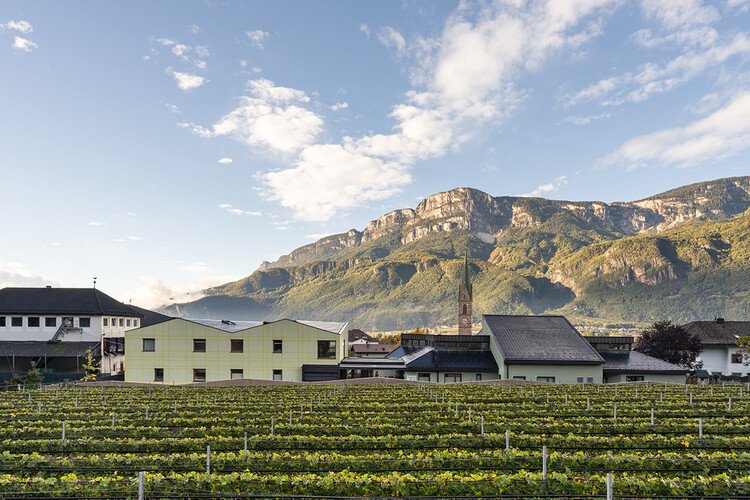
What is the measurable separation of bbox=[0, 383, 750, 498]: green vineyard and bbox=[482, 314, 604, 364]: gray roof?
1555 cm

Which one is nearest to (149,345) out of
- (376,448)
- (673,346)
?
(376,448)

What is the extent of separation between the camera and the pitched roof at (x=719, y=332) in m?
67.1

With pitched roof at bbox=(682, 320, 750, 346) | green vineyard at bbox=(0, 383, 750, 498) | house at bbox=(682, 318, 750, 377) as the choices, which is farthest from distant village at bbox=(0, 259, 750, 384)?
pitched roof at bbox=(682, 320, 750, 346)

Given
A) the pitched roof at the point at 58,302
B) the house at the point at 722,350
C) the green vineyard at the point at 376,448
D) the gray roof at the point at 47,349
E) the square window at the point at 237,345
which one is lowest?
the house at the point at 722,350

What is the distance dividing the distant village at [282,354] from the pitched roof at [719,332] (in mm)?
27277

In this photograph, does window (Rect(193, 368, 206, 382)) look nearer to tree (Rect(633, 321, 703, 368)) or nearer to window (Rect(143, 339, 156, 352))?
window (Rect(143, 339, 156, 352))

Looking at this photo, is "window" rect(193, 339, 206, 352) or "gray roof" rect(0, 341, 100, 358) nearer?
"window" rect(193, 339, 206, 352)

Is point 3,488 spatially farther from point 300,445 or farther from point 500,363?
point 500,363

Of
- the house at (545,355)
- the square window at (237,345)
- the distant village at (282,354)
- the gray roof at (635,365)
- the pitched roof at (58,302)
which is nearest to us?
the gray roof at (635,365)

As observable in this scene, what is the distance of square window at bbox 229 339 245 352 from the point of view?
48125 mm

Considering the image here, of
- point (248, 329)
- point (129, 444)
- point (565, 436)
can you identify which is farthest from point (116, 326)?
point (565, 436)

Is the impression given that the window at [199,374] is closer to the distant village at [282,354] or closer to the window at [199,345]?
the distant village at [282,354]

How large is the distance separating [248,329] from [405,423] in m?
Result: 32.5

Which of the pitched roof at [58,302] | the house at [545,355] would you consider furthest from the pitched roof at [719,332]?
the pitched roof at [58,302]
